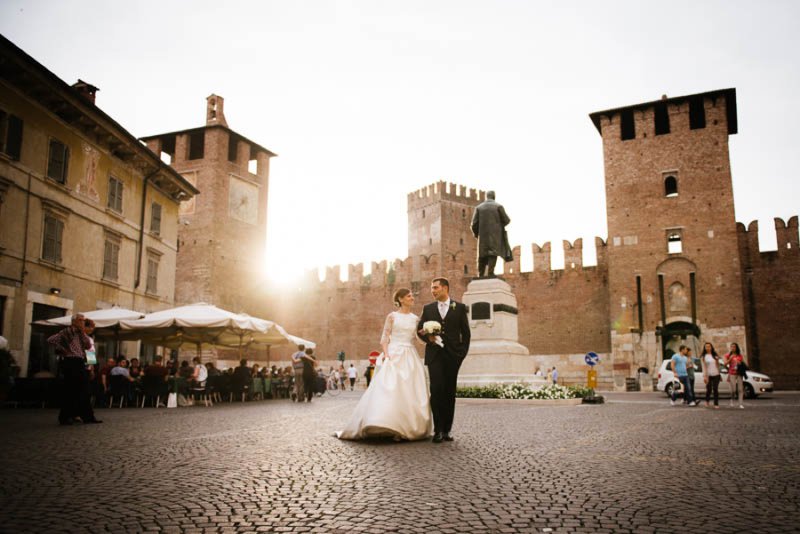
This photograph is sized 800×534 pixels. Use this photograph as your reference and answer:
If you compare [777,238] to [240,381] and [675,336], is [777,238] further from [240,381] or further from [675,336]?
[240,381]

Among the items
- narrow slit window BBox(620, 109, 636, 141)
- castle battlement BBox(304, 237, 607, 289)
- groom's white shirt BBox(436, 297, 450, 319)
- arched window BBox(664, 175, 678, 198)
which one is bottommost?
groom's white shirt BBox(436, 297, 450, 319)

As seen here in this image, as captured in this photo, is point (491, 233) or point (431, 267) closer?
point (491, 233)

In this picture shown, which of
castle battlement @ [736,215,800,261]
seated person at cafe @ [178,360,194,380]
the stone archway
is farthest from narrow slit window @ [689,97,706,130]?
seated person at cafe @ [178,360,194,380]

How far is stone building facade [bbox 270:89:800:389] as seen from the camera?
1014 inches

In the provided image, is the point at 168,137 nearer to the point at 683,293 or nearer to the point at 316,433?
the point at 683,293

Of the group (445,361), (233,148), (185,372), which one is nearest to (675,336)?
(185,372)

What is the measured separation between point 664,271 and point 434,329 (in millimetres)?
23509

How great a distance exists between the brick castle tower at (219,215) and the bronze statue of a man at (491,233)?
22.6 meters

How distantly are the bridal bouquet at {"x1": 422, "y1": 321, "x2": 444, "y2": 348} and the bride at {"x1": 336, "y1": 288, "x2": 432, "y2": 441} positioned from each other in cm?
29

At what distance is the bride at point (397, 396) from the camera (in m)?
5.86

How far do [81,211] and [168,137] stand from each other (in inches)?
795

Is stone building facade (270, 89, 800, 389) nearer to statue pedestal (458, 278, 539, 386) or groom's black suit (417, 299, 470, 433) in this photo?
statue pedestal (458, 278, 539, 386)

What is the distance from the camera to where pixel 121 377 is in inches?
532

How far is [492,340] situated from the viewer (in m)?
13.5
